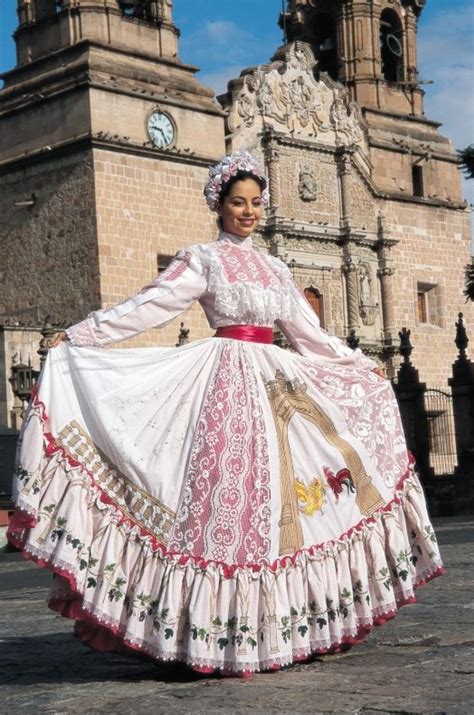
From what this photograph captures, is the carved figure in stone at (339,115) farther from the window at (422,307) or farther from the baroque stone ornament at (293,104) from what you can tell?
the window at (422,307)

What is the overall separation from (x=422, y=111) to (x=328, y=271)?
20.4 ft

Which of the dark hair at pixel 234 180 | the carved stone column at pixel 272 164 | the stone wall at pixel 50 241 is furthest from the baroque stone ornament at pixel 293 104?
the dark hair at pixel 234 180

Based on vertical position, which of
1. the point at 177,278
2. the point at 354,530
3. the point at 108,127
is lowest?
the point at 354,530

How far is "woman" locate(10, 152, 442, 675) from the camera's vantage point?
4.60m

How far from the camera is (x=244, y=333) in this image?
5.17 metres

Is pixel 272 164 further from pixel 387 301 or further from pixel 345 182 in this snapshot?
pixel 387 301

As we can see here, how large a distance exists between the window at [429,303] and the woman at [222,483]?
28908 millimetres

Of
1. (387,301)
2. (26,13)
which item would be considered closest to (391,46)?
(387,301)

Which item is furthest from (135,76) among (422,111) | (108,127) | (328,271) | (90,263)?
(422,111)

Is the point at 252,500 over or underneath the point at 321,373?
underneath

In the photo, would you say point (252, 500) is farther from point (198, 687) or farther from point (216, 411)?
point (198, 687)

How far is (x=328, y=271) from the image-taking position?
31438 mm

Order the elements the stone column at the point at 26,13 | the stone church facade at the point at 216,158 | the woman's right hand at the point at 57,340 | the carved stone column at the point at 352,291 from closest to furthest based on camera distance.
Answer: the woman's right hand at the point at 57,340
the stone church facade at the point at 216,158
the stone column at the point at 26,13
the carved stone column at the point at 352,291

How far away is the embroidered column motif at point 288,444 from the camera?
4867 mm
